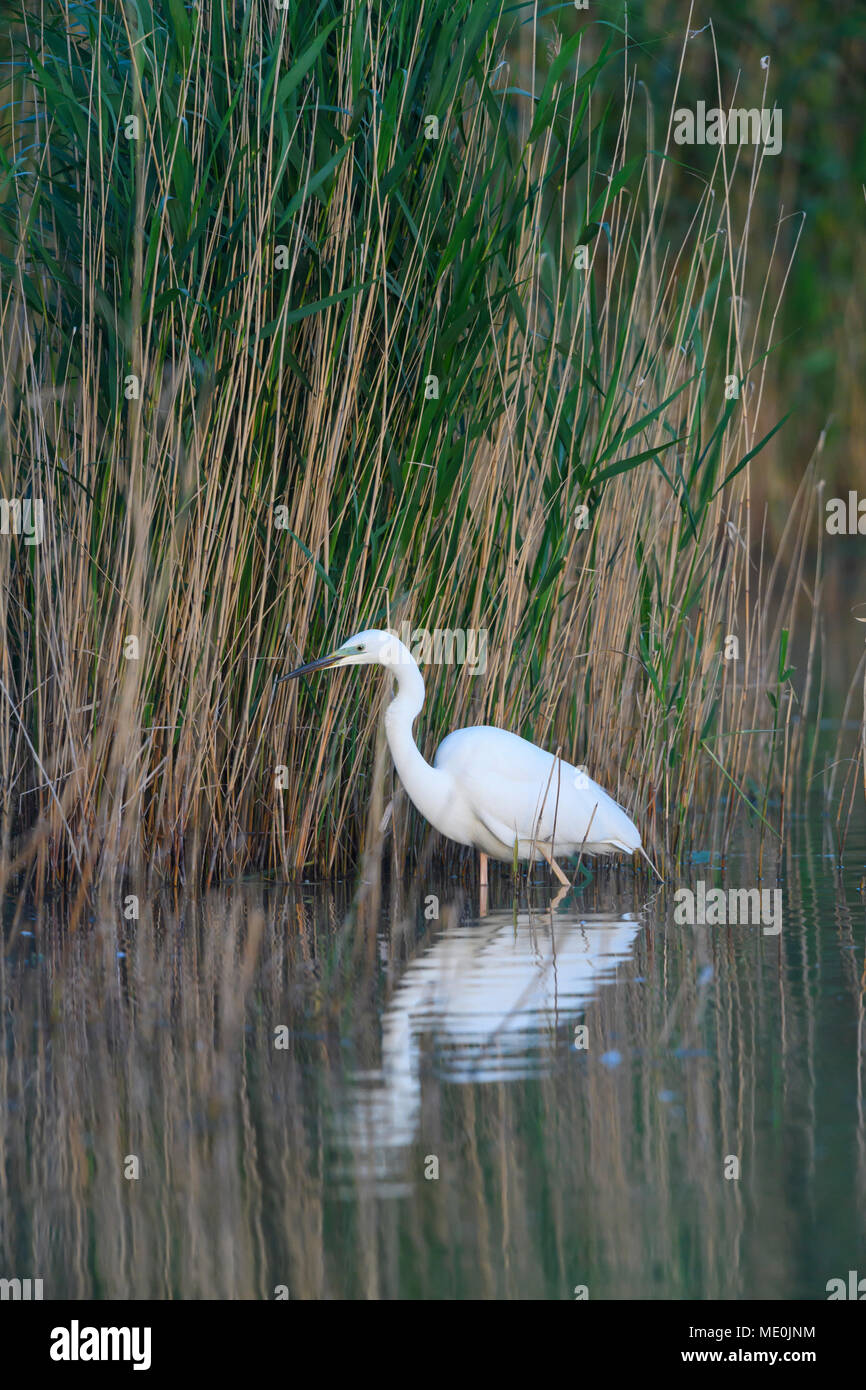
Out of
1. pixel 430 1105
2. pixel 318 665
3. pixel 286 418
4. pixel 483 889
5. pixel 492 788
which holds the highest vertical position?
pixel 286 418

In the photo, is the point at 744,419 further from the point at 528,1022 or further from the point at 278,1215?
the point at 278,1215

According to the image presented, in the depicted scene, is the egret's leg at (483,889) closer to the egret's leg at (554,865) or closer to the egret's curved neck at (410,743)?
the egret's leg at (554,865)

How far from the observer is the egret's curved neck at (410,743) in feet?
15.6

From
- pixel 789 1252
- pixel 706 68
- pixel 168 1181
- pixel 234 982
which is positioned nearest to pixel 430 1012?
pixel 234 982

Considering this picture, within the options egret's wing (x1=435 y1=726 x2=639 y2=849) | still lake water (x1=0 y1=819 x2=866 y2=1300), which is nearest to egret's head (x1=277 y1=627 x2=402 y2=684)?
egret's wing (x1=435 y1=726 x2=639 y2=849)

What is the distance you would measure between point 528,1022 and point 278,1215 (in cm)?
103

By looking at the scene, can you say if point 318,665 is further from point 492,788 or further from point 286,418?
point 286,418

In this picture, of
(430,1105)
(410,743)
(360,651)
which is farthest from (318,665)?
(430,1105)

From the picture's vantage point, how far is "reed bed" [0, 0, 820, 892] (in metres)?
4.59

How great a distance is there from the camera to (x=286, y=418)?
15.9 ft

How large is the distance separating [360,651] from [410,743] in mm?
334

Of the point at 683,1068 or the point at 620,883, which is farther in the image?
the point at 620,883

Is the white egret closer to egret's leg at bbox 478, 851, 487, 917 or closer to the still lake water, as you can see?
egret's leg at bbox 478, 851, 487, 917

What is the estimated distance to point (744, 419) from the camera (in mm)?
5105
